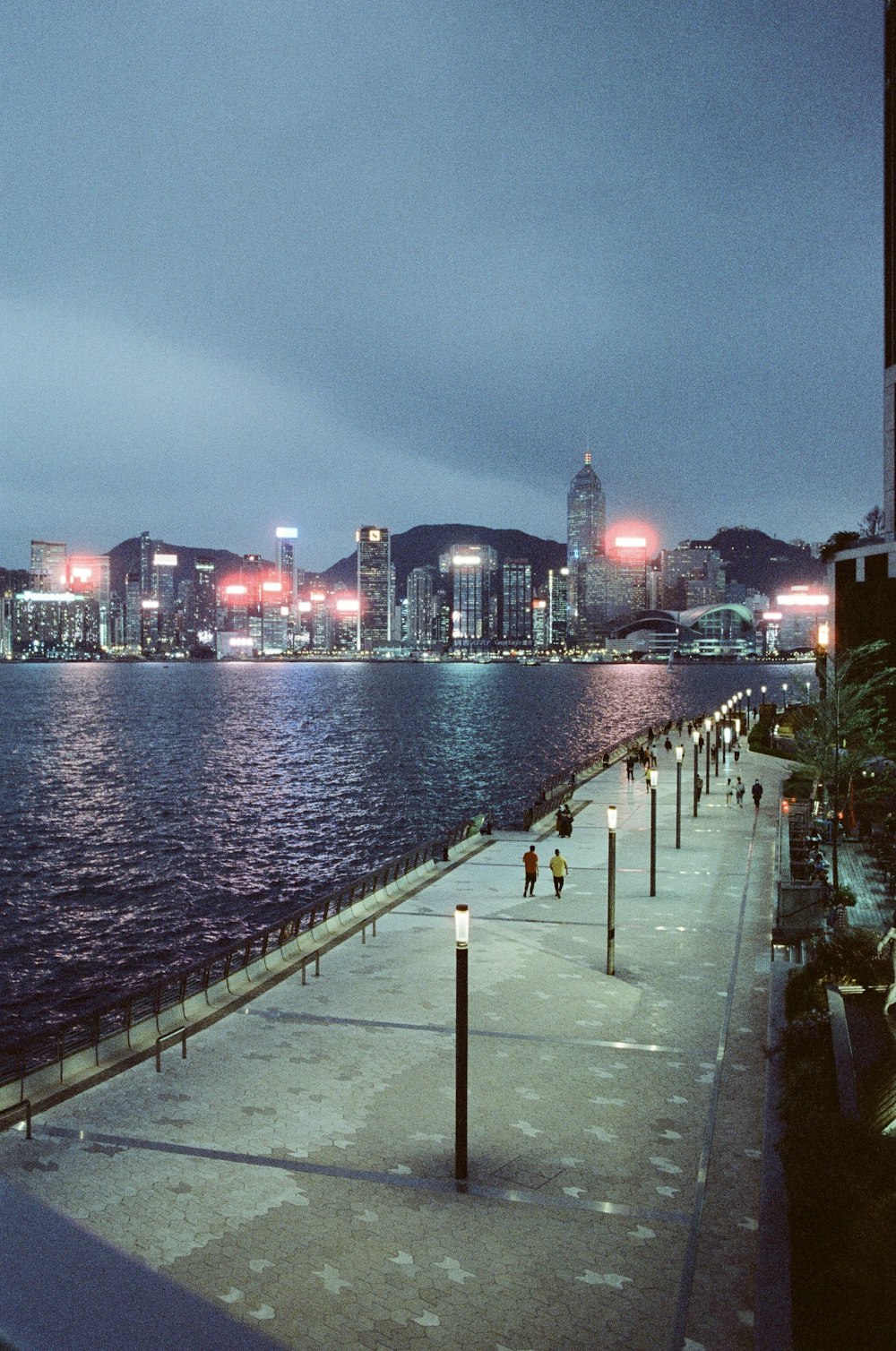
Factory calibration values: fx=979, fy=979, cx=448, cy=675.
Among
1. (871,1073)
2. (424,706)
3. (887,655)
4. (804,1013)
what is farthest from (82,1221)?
(424,706)

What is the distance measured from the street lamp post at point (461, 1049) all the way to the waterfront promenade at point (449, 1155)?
275 mm

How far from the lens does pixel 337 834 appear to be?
52.7 metres

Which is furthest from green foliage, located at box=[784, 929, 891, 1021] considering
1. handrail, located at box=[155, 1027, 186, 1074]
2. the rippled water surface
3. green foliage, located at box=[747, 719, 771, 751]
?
green foliage, located at box=[747, 719, 771, 751]

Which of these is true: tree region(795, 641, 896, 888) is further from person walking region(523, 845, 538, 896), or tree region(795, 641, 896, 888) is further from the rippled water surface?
person walking region(523, 845, 538, 896)

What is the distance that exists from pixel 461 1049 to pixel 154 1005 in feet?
28.2

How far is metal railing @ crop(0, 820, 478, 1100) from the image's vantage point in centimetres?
1546

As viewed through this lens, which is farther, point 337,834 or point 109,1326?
point 337,834

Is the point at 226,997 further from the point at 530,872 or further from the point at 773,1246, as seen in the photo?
the point at 773,1246

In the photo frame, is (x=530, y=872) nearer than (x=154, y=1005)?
No

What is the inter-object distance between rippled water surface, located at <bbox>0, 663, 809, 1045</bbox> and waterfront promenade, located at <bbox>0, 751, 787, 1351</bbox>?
1206cm

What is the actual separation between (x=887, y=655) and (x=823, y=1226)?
39.6 metres

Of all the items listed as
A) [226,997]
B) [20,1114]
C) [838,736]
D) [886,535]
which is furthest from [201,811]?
[20,1114]

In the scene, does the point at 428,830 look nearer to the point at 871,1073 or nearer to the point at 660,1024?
the point at 660,1024

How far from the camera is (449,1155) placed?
12.2 metres
